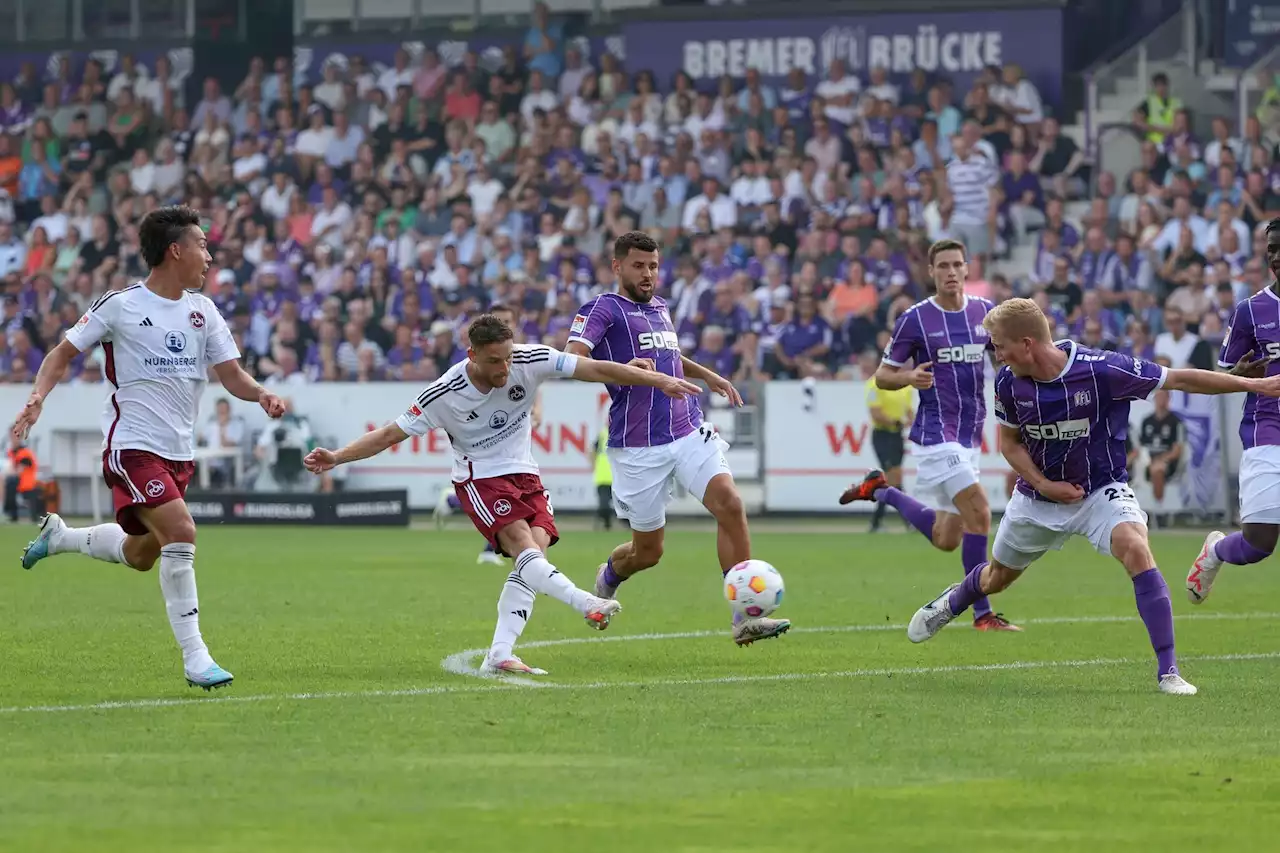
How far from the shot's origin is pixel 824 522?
89.5 ft

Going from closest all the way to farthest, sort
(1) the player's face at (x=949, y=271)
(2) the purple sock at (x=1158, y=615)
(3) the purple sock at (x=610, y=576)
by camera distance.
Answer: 1. (2) the purple sock at (x=1158, y=615)
2. (3) the purple sock at (x=610, y=576)
3. (1) the player's face at (x=949, y=271)

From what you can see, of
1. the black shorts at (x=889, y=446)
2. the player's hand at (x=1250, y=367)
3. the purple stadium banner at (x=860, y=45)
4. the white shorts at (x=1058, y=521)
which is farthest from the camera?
the purple stadium banner at (x=860, y=45)

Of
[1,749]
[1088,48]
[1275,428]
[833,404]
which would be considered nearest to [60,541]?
[1,749]

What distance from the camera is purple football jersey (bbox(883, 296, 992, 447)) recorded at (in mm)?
13688

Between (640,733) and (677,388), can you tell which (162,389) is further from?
(640,733)

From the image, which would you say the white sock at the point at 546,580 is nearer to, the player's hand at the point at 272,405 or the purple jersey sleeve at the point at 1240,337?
the player's hand at the point at 272,405

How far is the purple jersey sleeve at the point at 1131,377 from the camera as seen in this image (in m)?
9.76

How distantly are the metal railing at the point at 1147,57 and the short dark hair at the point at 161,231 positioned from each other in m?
22.1

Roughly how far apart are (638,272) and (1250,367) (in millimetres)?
3462

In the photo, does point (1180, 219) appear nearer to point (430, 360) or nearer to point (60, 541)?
point (430, 360)

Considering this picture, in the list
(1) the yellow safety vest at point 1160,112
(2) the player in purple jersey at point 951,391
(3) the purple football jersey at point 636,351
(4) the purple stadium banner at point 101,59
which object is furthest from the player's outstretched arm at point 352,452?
(4) the purple stadium banner at point 101,59

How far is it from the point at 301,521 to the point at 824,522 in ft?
23.3

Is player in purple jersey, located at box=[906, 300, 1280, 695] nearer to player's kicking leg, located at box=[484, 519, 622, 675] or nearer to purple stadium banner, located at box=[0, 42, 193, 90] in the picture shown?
player's kicking leg, located at box=[484, 519, 622, 675]

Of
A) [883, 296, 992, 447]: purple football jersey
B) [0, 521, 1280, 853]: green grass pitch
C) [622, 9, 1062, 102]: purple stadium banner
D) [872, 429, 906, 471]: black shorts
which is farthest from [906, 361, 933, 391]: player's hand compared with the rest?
[622, 9, 1062, 102]: purple stadium banner
